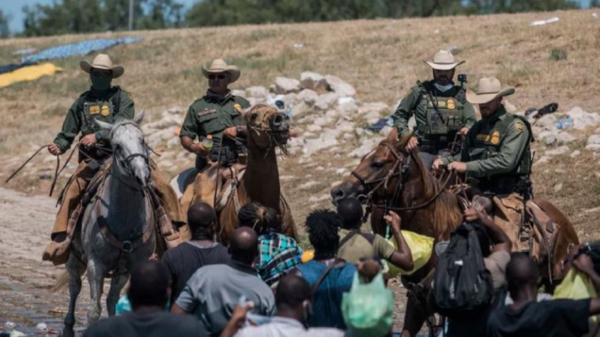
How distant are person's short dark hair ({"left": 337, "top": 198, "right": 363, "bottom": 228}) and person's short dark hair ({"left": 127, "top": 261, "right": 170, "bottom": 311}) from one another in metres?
2.25

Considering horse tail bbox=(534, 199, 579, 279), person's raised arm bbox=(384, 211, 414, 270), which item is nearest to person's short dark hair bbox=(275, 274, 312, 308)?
person's raised arm bbox=(384, 211, 414, 270)

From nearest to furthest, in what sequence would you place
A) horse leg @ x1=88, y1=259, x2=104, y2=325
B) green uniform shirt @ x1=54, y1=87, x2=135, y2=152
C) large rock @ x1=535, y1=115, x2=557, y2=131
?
horse leg @ x1=88, y1=259, x2=104, y2=325 < green uniform shirt @ x1=54, y1=87, x2=135, y2=152 < large rock @ x1=535, y1=115, x2=557, y2=131

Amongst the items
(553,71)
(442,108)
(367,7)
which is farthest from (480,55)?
(367,7)

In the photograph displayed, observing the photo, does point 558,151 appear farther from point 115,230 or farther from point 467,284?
point 467,284

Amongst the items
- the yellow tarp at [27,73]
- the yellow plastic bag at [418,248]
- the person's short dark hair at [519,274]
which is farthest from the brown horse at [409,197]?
the yellow tarp at [27,73]

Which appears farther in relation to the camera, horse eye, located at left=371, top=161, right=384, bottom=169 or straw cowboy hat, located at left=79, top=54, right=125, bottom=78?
straw cowboy hat, located at left=79, top=54, right=125, bottom=78

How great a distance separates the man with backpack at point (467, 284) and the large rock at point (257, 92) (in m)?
23.3

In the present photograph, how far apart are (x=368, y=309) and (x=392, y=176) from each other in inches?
164

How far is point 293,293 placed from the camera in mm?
7039

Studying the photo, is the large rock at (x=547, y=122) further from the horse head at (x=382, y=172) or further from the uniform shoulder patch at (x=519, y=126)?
the horse head at (x=382, y=172)

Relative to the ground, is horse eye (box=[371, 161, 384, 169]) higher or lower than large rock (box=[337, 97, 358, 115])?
higher

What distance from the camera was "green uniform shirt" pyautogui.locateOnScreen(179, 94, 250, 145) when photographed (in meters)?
13.4

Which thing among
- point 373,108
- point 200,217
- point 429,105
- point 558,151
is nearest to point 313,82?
point 373,108

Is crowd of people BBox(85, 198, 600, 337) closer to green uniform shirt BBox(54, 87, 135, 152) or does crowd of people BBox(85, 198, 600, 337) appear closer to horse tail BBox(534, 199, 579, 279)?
horse tail BBox(534, 199, 579, 279)
